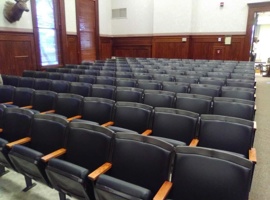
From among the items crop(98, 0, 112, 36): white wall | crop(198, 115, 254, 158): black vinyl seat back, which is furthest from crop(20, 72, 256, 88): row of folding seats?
crop(98, 0, 112, 36): white wall

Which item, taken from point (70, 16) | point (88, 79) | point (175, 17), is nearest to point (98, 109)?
Result: point (88, 79)

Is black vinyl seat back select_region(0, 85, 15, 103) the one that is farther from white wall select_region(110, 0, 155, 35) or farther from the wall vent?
the wall vent

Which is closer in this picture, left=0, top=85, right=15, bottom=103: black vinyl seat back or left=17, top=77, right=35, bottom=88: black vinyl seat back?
left=0, top=85, right=15, bottom=103: black vinyl seat back

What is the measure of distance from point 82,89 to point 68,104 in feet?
2.30

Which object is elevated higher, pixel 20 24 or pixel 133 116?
pixel 20 24

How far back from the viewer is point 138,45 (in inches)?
410

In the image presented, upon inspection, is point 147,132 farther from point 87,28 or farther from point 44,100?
point 87,28

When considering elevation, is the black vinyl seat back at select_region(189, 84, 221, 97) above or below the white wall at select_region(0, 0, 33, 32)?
below

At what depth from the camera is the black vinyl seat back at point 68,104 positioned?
109 inches

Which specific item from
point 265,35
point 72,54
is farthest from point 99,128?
point 265,35

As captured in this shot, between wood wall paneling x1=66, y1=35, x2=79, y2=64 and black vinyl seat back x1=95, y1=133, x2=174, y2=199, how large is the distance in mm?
6974

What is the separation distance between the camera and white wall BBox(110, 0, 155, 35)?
32.5 feet

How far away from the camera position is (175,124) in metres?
2.07

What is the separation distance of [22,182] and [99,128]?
3.47 feet
